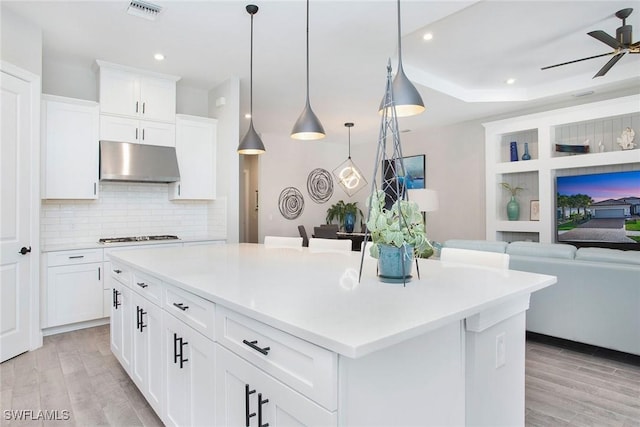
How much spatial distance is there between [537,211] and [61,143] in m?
6.44

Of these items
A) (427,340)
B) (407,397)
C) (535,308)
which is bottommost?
(535,308)

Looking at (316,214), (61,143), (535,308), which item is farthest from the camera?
(316,214)

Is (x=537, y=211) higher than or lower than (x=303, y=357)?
higher

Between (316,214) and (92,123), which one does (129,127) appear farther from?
(316,214)

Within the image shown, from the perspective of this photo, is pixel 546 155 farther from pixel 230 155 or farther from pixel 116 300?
pixel 116 300

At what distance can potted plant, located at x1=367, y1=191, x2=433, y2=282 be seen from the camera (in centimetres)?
145

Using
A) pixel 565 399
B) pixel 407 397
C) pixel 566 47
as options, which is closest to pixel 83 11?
pixel 407 397

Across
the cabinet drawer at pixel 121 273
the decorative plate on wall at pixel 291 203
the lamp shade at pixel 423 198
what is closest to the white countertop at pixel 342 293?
the cabinet drawer at pixel 121 273

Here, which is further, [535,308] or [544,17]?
[544,17]

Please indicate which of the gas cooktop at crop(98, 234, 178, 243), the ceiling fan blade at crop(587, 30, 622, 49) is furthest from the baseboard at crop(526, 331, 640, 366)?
the gas cooktop at crop(98, 234, 178, 243)

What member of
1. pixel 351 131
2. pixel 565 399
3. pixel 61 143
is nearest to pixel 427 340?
pixel 565 399

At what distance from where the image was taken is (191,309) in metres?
1.56

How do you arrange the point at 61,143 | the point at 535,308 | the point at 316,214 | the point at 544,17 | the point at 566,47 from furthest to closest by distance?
1. the point at 316,214
2. the point at 566,47
3. the point at 61,143
4. the point at 544,17
5. the point at 535,308

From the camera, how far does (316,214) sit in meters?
8.27
